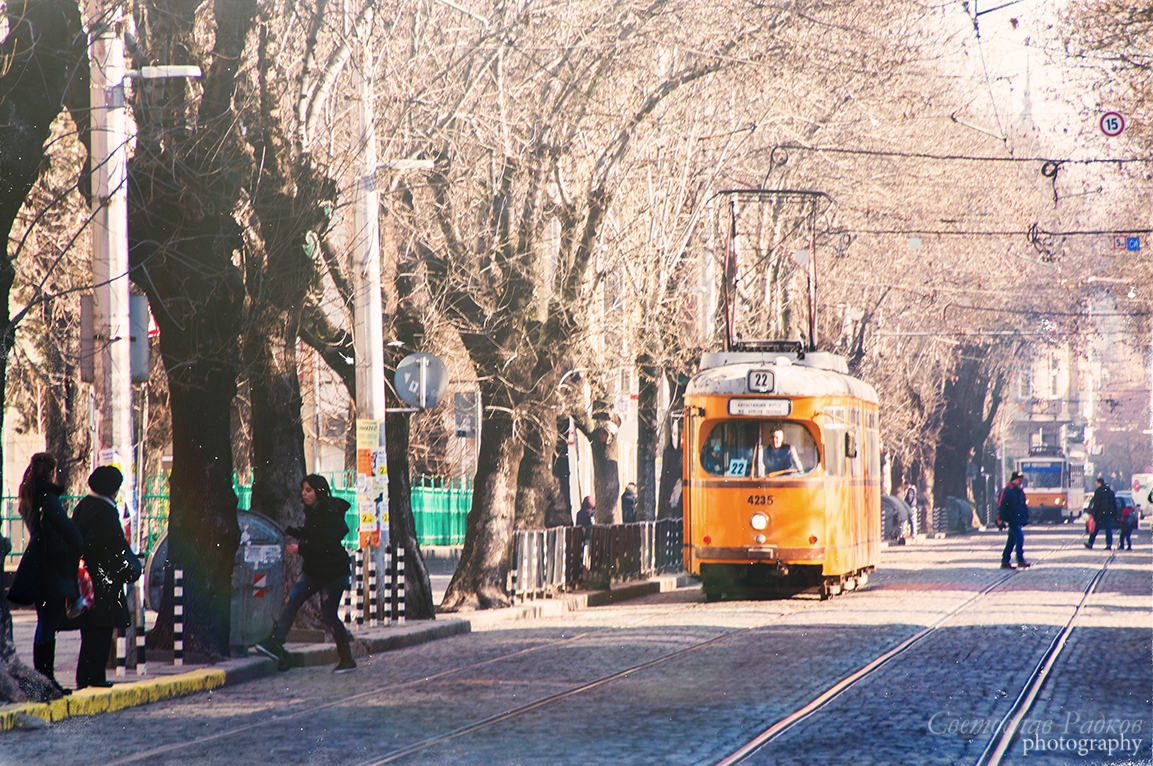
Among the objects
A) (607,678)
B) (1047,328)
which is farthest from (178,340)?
(1047,328)

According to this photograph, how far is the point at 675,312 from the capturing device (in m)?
28.1

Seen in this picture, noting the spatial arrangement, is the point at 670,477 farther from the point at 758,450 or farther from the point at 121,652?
the point at 121,652

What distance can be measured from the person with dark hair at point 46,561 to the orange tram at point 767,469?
11.7 metres

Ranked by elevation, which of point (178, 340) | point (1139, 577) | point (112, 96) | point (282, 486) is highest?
point (112, 96)

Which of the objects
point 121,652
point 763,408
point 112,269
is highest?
point 112,269

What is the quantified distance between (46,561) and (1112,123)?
18725 millimetres

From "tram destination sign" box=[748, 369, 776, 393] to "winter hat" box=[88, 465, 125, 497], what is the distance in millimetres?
10939

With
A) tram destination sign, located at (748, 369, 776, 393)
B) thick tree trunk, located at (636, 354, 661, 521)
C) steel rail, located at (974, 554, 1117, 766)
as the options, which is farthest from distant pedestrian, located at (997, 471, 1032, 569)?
steel rail, located at (974, 554, 1117, 766)

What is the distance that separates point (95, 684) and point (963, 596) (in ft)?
46.4

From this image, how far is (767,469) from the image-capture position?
22125mm

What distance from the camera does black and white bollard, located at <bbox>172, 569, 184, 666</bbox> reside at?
549 inches

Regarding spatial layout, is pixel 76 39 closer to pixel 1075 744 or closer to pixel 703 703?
pixel 703 703

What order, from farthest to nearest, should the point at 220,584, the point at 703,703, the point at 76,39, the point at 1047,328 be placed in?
the point at 1047,328 → the point at 220,584 → the point at 76,39 → the point at 703,703

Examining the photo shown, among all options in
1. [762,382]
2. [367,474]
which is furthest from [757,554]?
[367,474]
